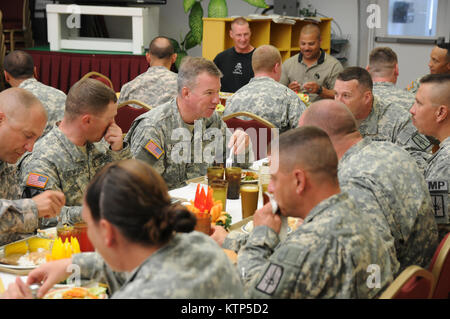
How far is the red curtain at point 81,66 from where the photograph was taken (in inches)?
301

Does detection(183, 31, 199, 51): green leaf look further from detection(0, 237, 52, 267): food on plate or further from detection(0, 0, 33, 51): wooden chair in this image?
detection(0, 237, 52, 267): food on plate

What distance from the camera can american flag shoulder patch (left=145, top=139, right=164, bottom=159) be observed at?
3.44 m

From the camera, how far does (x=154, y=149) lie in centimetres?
346

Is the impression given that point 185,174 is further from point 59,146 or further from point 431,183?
point 431,183

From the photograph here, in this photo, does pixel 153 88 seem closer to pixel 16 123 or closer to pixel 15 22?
pixel 16 123

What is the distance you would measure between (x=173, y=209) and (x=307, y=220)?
50 cm

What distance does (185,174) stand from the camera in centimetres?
365

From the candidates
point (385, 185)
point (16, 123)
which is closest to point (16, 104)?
point (16, 123)

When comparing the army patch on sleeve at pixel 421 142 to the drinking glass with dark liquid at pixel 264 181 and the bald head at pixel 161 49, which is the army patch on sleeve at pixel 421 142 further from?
the bald head at pixel 161 49

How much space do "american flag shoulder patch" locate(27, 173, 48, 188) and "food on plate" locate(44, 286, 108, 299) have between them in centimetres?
104

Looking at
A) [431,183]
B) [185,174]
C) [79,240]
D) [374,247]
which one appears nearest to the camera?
[374,247]

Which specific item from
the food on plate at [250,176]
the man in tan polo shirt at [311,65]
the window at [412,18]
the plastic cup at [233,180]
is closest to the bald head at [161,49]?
the man in tan polo shirt at [311,65]

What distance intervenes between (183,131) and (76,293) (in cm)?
203
